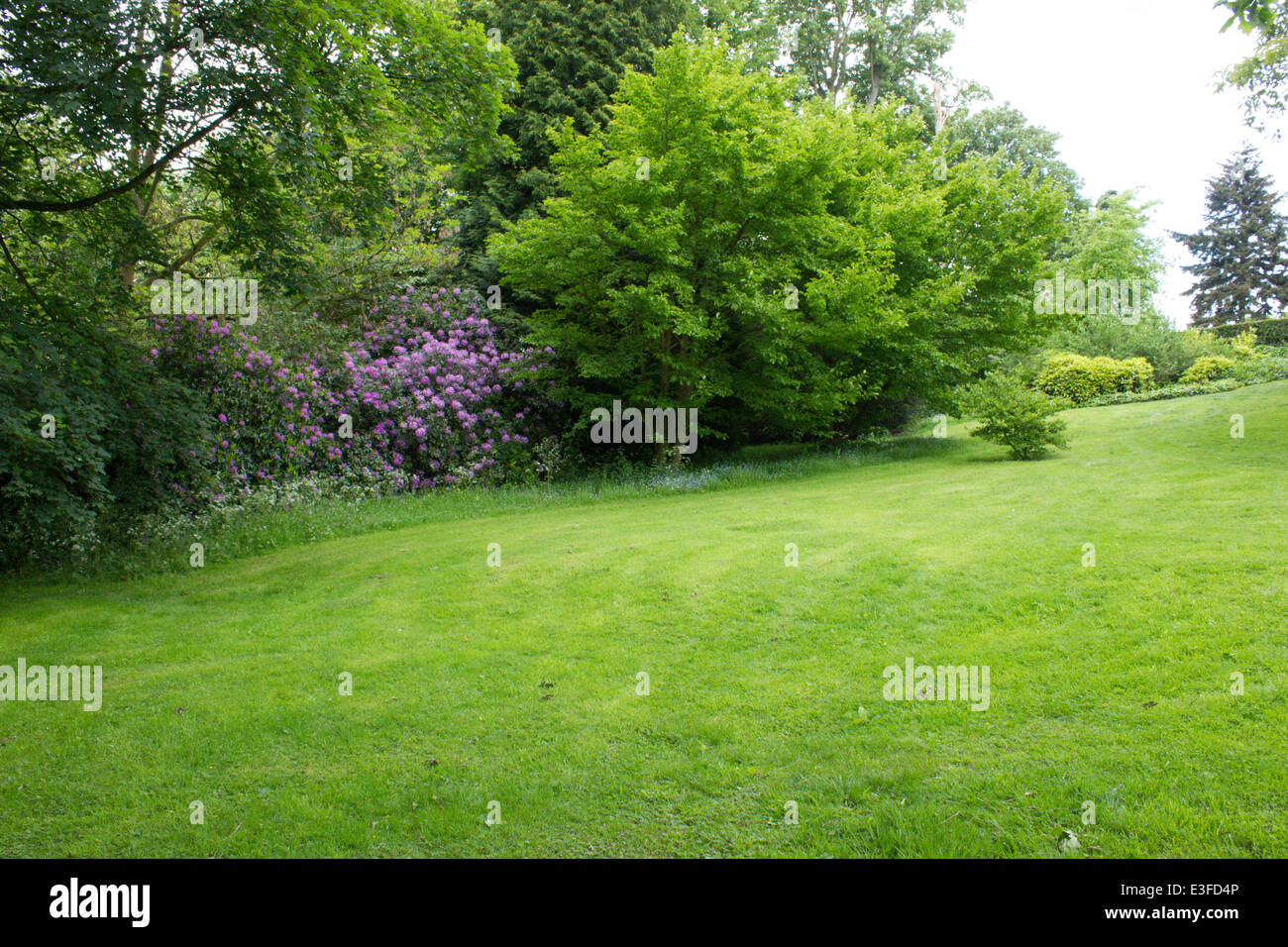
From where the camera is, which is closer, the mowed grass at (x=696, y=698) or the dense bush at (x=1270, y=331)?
the mowed grass at (x=696, y=698)

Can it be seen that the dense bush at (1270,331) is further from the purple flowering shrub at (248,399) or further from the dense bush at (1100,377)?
the purple flowering shrub at (248,399)

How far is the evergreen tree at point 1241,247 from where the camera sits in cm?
4572
